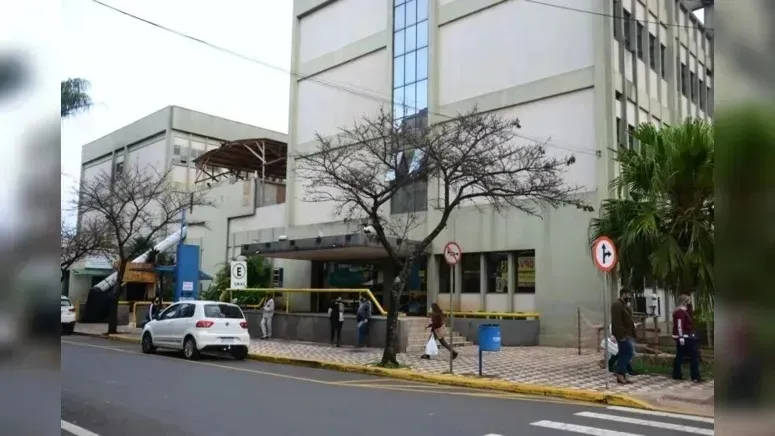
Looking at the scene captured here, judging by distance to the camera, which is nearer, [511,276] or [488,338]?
[488,338]

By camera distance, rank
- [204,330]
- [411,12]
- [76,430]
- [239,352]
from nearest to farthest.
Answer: [76,430] → [204,330] → [239,352] → [411,12]

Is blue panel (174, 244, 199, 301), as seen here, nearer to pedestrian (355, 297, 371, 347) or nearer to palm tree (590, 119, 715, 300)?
pedestrian (355, 297, 371, 347)

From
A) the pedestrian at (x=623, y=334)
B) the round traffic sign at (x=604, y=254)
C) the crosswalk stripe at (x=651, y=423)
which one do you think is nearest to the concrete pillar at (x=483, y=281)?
the pedestrian at (x=623, y=334)

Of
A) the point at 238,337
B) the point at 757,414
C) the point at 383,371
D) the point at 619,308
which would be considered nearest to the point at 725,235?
the point at 757,414

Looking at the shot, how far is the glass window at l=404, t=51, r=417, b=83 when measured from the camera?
93.5ft

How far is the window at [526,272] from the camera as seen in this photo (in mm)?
23605

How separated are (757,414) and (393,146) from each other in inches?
632

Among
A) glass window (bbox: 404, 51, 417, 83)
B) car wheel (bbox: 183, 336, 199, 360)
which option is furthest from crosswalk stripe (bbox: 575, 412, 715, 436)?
glass window (bbox: 404, 51, 417, 83)

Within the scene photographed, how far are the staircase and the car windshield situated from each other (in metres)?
5.52

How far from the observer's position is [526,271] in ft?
78.2

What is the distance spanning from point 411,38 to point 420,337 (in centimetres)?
1425

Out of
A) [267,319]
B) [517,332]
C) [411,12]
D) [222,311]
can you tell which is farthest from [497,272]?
[411,12]

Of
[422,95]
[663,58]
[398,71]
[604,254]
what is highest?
[663,58]

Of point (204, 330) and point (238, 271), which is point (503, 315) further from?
point (204, 330)
